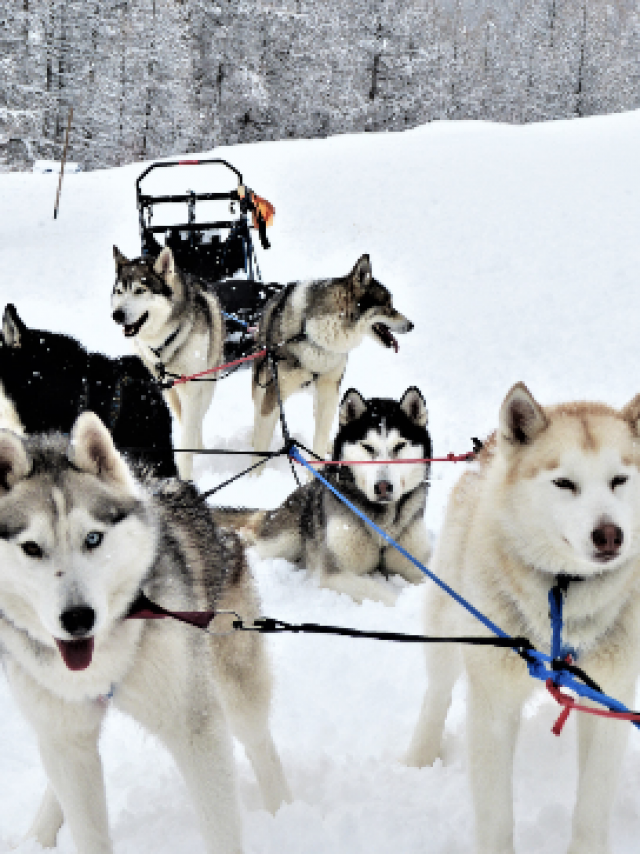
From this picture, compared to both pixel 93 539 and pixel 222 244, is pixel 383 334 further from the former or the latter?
pixel 93 539

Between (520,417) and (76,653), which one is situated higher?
(520,417)

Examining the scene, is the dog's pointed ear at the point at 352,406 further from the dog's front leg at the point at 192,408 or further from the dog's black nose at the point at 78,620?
the dog's black nose at the point at 78,620

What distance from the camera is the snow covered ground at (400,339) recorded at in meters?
1.87

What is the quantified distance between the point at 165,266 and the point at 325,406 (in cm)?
139

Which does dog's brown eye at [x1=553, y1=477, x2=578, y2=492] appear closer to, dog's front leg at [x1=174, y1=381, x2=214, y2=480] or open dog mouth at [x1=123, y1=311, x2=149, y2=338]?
dog's front leg at [x1=174, y1=381, x2=214, y2=480]

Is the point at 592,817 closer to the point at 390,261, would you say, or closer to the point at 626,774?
the point at 626,774

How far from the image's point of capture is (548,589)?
1.52 meters

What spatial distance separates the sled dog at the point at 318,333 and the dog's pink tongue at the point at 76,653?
3.57 m

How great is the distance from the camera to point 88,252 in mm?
11273

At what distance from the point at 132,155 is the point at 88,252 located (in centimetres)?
1217

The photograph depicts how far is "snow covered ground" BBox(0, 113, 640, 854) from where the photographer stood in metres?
1.87

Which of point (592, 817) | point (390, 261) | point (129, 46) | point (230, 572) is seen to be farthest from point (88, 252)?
point (129, 46)

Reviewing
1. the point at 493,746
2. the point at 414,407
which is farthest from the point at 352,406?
the point at 493,746

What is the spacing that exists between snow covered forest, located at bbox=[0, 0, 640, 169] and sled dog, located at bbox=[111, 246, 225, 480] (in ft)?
51.7
